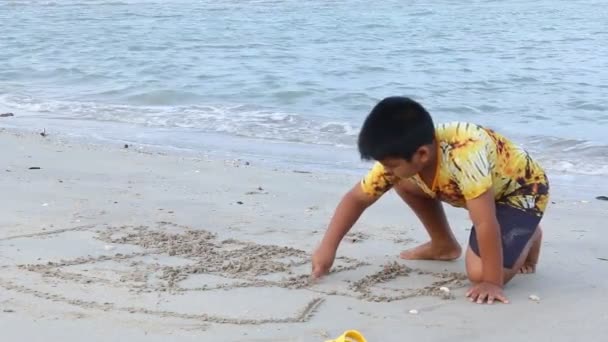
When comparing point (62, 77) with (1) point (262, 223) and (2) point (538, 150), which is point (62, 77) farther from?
(1) point (262, 223)

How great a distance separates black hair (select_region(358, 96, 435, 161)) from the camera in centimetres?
329

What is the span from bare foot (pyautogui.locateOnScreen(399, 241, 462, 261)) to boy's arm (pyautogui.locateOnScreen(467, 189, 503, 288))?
1.73 feet

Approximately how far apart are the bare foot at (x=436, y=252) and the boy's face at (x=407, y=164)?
63cm

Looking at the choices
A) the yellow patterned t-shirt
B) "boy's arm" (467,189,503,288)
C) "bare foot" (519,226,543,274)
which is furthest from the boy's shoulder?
"bare foot" (519,226,543,274)

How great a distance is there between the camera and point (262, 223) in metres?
4.60

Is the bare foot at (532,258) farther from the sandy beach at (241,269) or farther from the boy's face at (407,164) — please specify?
the boy's face at (407,164)

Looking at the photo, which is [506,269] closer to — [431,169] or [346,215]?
[431,169]

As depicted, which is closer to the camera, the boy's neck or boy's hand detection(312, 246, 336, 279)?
the boy's neck

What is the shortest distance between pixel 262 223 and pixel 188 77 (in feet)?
21.0

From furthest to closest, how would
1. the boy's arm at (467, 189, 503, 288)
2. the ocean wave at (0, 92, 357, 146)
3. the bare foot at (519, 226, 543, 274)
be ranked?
the ocean wave at (0, 92, 357, 146), the bare foot at (519, 226, 543, 274), the boy's arm at (467, 189, 503, 288)

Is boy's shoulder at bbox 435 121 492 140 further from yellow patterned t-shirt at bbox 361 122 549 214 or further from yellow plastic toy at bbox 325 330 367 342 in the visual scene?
yellow plastic toy at bbox 325 330 367 342

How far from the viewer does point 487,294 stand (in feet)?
11.4

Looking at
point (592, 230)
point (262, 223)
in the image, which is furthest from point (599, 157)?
point (262, 223)

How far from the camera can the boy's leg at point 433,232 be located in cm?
394
